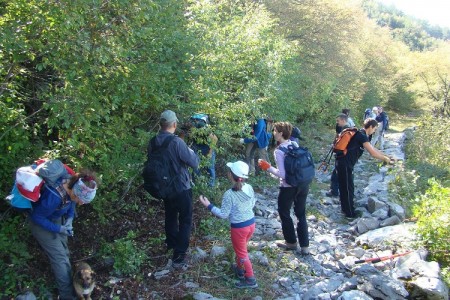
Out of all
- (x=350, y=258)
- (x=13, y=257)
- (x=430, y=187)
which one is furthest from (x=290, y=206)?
(x=430, y=187)

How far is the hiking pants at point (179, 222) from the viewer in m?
5.02

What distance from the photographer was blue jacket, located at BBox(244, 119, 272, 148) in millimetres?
9664

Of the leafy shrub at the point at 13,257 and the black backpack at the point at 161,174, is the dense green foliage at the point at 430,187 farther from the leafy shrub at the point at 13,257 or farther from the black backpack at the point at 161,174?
the leafy shrub at the point at 13,257

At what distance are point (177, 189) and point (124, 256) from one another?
115 cm

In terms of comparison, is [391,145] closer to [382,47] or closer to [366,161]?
[366,161]

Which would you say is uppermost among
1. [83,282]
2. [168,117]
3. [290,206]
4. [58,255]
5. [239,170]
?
[168,117]

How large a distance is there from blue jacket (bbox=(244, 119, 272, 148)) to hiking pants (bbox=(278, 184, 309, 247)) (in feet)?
12.9

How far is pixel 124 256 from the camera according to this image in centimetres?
504

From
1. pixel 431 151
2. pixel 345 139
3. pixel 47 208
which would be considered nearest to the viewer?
pixel 47 208

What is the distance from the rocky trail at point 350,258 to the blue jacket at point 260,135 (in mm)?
1575

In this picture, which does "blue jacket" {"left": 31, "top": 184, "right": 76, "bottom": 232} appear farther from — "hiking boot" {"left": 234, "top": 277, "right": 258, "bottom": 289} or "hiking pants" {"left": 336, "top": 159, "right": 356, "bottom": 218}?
"hiking pants" {"left": 336, "top": 159, "right": 356, "bottom": 218}

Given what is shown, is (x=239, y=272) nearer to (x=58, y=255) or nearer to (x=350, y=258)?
(x=350, y=258)

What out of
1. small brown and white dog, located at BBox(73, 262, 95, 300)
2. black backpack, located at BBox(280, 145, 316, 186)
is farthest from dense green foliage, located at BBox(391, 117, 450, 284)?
small brown and white dog, located at BBox(73, 262, 95, 300)

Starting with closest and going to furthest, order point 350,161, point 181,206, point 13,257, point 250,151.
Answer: point 13,257 → point 181,206 → point 350,161 → point 250,151
